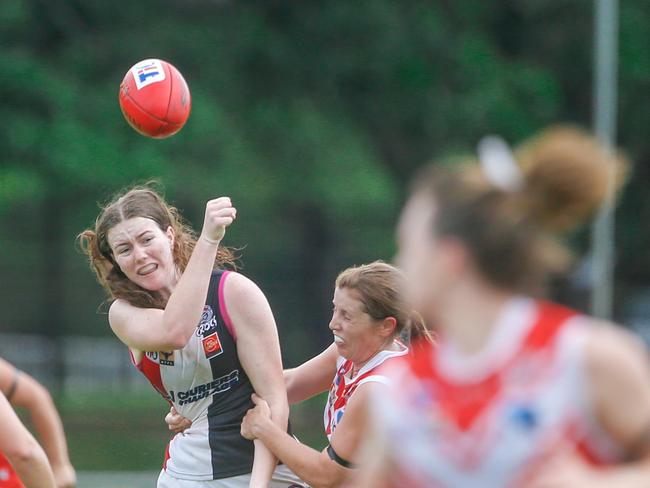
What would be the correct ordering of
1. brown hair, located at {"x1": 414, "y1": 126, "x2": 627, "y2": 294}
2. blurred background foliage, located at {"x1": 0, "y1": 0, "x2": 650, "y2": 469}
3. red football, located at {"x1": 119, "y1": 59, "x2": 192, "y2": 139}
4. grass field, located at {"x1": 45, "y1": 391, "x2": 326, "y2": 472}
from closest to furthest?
brown hair, located at {"x1": 414, "y1": 126, "x2": 627, "y2": 294}
red football, located at {"x1": 119, "y1": 59, "x2": 192, "y2": 139}
grass field, located at {"x1": 45, "y1": 391, "x2": 326, "y2": 472}
blurred background foliage, located at {"x1": 0, "y1": 0, "x2": 650, "y2": 469}

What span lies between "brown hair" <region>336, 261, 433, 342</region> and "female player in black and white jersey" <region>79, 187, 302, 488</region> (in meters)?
0.31

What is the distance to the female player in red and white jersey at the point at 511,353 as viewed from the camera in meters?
2.16

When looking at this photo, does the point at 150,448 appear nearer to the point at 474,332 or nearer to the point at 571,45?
the point at 571,45

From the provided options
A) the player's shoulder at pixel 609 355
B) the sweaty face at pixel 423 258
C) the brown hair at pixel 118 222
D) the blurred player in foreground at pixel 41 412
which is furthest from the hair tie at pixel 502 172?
the blurred player in foreground at pixel 41 412

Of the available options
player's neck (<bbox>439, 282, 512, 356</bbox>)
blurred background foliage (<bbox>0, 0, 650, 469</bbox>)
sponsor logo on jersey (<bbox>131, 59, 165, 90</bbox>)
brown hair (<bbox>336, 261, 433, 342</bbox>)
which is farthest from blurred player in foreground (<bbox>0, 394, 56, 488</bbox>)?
blurred background foliage (<bbox>0, 0, 650, 469</bbox>)

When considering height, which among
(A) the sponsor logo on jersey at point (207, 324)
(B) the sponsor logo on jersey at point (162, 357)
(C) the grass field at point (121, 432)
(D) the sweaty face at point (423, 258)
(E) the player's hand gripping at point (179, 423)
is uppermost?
(D) the sweaty face at point (423, 258)

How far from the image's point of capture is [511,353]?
7.34 ft

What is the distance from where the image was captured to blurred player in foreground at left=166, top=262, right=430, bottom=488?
12.3ft

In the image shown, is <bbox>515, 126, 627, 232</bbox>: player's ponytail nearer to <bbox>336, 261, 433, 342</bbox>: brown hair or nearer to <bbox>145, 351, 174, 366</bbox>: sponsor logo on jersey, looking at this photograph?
<bbox>336, 261, 433, 342</bbox>: brown hair

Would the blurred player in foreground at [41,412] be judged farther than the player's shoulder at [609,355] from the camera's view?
Yes

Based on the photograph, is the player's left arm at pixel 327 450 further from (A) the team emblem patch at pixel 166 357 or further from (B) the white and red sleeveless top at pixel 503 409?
(B) the white and red sleeveless top at pixel 503 409

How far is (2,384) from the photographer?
→ 498 cm

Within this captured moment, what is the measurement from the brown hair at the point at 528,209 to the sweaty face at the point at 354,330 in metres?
1.69

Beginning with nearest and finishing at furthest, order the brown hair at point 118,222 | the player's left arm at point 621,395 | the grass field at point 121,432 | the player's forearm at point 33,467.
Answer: the player's left arm at point 621,395 < the player's forearm at point 33,467 < the brown hair at point 118,222 < the grass field at point 121,432
